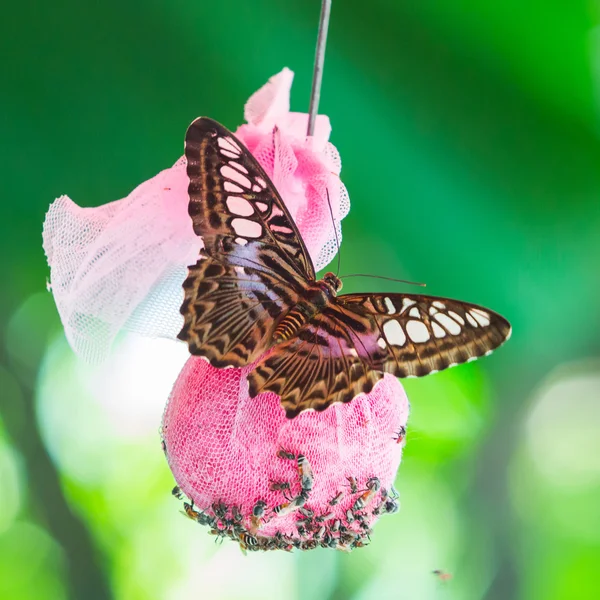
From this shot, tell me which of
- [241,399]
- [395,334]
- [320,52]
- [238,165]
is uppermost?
[320,52]

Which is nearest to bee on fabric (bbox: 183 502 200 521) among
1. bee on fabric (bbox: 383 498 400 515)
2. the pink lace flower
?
the pink lace flower

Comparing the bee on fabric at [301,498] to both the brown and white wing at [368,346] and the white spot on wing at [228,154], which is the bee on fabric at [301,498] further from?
the white spot on wing at [228,154]

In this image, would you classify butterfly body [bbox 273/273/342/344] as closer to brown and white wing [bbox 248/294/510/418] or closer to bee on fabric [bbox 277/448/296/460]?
brown and white wing [bbox 248/294/510/418]

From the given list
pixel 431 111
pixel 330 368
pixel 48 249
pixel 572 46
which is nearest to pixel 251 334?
pixel 330 368

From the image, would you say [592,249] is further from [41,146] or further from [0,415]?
[0,415]

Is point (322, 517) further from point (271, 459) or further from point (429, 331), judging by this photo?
point (429, 331)

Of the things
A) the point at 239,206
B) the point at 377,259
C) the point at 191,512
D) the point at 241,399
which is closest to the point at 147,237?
the point at 239,206

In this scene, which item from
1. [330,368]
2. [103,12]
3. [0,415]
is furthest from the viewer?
[0,415]
